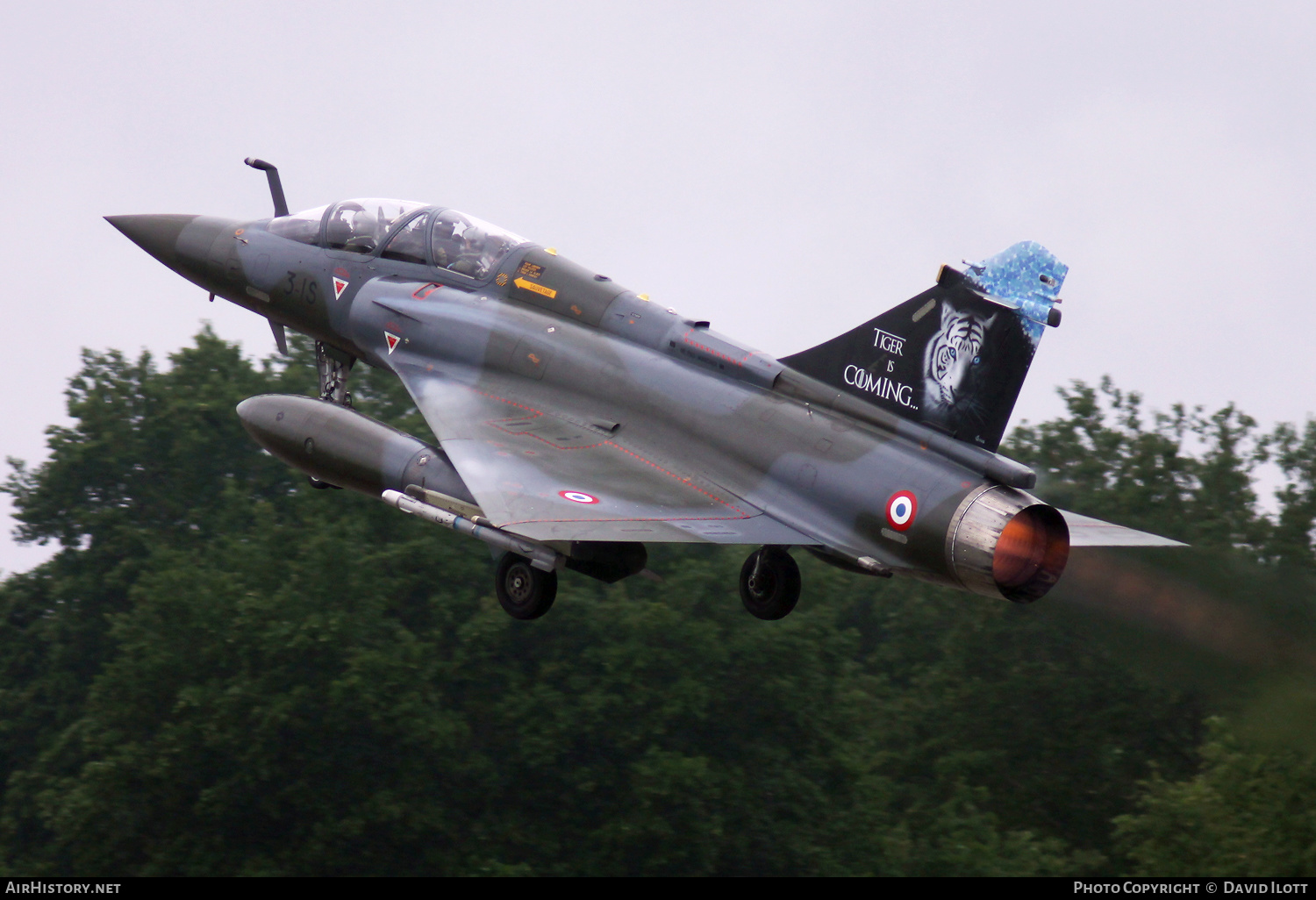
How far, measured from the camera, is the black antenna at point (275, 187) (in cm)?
1848

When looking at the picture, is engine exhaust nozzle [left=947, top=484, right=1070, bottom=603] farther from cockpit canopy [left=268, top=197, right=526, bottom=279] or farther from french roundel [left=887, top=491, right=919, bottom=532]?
cockpit canopy [left=268, top=197, right=526, bottom=279]

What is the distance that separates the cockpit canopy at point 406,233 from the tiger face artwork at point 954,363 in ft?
16.8

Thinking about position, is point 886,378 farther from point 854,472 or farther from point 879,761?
point 879,761

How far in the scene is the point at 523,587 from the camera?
584 inches

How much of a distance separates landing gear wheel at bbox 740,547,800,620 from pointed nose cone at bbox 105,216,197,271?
319 inches

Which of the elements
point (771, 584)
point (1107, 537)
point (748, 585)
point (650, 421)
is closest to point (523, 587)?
point (650, 421)

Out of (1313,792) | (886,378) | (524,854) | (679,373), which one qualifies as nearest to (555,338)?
(679,373)

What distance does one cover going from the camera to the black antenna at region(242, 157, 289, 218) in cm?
1848

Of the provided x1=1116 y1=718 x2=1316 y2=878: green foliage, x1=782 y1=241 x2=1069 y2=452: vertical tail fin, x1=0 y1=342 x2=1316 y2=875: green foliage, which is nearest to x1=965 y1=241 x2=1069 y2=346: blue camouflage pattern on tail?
x1=782 y1=241 x2=1069 y2=452: vertical tail fin

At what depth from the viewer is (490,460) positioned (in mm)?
14469

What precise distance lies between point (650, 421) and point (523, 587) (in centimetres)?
192

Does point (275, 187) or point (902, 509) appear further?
point (275, 187)

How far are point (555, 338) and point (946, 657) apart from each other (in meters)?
22.9

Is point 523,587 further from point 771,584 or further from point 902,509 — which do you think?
point 902,509
